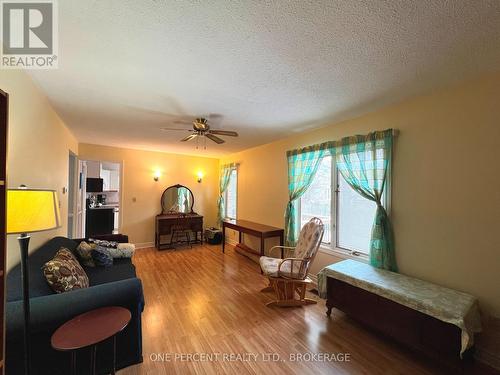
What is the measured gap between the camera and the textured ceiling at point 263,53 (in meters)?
1.18

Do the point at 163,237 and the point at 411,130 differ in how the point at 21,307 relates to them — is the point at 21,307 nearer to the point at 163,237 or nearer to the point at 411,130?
the point at 411,130

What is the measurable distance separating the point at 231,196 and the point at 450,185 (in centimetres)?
452

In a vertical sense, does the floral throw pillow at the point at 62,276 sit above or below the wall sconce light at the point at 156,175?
below

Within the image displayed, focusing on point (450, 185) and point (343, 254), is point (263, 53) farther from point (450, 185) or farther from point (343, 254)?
point (343, 254)

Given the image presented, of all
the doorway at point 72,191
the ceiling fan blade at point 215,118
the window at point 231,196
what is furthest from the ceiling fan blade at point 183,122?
the doorway at point 72,191

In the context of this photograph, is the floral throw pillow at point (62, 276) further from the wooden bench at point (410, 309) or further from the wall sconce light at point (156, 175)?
the wall sconce light at point (156, 175)

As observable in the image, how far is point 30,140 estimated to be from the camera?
197 centimetres

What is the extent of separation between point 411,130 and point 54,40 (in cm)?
323

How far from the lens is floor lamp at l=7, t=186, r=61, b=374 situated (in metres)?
1.03

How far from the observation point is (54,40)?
143 cm

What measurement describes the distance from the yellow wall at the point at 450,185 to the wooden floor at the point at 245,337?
84 centimetres

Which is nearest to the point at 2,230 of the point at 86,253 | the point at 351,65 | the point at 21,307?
the point at 21,307

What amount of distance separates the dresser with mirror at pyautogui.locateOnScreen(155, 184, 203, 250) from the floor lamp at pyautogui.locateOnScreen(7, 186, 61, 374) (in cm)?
404

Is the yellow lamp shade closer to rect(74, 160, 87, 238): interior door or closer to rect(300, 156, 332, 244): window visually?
rect(300, 156, 332, 244): window
